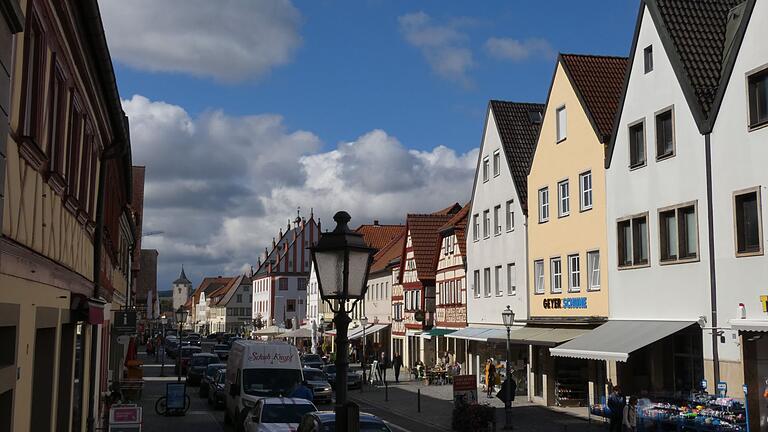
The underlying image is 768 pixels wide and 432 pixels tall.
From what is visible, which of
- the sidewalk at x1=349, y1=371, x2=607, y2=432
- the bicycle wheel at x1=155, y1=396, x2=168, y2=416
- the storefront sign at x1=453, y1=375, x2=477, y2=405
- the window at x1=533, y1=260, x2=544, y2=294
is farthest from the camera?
the window at x1=533, y1=260, x2=544, y2=294

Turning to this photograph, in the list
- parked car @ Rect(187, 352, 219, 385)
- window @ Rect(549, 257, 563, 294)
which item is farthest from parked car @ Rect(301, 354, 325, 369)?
window @ Rect(549, 257, 563, 294)

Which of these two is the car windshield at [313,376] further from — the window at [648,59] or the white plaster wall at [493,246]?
the window at [648,59]

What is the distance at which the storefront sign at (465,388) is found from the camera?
23672 mm

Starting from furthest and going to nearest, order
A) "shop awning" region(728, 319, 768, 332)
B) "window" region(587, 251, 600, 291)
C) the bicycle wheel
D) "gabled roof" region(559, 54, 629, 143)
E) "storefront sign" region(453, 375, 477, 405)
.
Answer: "gabled roof" region(559, 54, 629, 143)
the bicycle wheel
"window" region(587, 251, 600, 291)
"storefront sign" region(453, 375, 477, 405)
"shop awning" region(728, 319, 768, 332)

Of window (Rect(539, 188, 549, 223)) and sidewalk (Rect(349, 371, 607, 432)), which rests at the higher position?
window (Rect(539, 188, 549, 223))

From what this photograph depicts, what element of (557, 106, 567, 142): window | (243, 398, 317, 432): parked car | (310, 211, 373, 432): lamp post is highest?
(557, 106, 567, 142): window

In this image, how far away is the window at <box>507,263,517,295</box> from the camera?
36281 millimetres

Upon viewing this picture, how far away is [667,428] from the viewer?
2022cm

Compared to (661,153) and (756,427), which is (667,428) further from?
(661,153)

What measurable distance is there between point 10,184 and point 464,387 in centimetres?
1786

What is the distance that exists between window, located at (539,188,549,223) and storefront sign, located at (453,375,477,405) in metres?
10.3

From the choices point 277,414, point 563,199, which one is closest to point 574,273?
point 563,199

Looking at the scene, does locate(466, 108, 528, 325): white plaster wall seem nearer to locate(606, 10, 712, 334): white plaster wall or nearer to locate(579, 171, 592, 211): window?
locate(579, 171, 592, 211): window

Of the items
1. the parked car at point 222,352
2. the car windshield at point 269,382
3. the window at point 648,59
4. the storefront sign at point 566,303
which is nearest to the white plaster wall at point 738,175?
the window at point 648,59
